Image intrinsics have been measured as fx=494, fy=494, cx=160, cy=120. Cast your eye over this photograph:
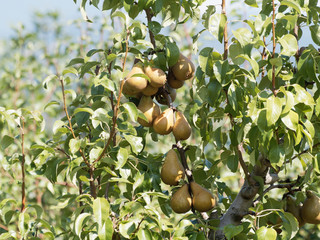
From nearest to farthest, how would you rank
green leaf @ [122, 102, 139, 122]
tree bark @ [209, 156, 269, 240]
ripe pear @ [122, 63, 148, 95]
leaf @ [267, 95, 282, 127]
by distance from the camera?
leaf @ [267, 95, 282, 127] → green leaf @ [122, 102, 139, 122] → ripe pear @ [122, 63, 148, 95] → tree bark @ [209, 156, 269, 240]

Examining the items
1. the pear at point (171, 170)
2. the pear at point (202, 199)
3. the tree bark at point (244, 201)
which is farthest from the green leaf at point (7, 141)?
the tree bark at point (244, 201)

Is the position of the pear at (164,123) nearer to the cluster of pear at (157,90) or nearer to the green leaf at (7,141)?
the cluster of pear at (157,90)

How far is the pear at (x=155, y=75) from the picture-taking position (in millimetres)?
1411

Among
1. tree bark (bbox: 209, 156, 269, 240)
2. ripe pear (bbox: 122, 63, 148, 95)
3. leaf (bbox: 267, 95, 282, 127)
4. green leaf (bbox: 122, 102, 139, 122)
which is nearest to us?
leaf (bbox: 267, 95, 282, 127)

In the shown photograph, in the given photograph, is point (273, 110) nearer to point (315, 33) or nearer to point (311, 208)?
point (315, 33)

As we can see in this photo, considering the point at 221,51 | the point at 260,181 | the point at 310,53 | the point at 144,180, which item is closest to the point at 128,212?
the point at 144,180

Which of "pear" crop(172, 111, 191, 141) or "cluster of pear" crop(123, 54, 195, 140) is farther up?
"cluster of pear" crop(123, 54, 195, 140)

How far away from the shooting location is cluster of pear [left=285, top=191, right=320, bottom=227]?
156 centimetres

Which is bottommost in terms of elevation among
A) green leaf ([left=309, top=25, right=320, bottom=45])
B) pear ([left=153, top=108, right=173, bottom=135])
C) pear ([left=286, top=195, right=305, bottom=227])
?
pear ([left=286, top=195, right=305, bottom=227])

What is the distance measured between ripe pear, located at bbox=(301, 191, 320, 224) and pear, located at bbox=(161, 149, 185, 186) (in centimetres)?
42

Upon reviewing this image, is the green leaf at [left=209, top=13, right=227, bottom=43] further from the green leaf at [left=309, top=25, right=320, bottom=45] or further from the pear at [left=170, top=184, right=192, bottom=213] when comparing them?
the pear at [left=170, top=184, right=192, bottom=213]

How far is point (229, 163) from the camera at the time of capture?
4.93ft

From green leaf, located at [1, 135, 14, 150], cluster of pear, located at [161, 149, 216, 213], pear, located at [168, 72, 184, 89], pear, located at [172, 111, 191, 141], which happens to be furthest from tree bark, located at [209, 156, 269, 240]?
green leaf, located at [1, 135, 14, 150]

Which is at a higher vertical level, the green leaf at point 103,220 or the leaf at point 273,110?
the leaf at point 273,110
